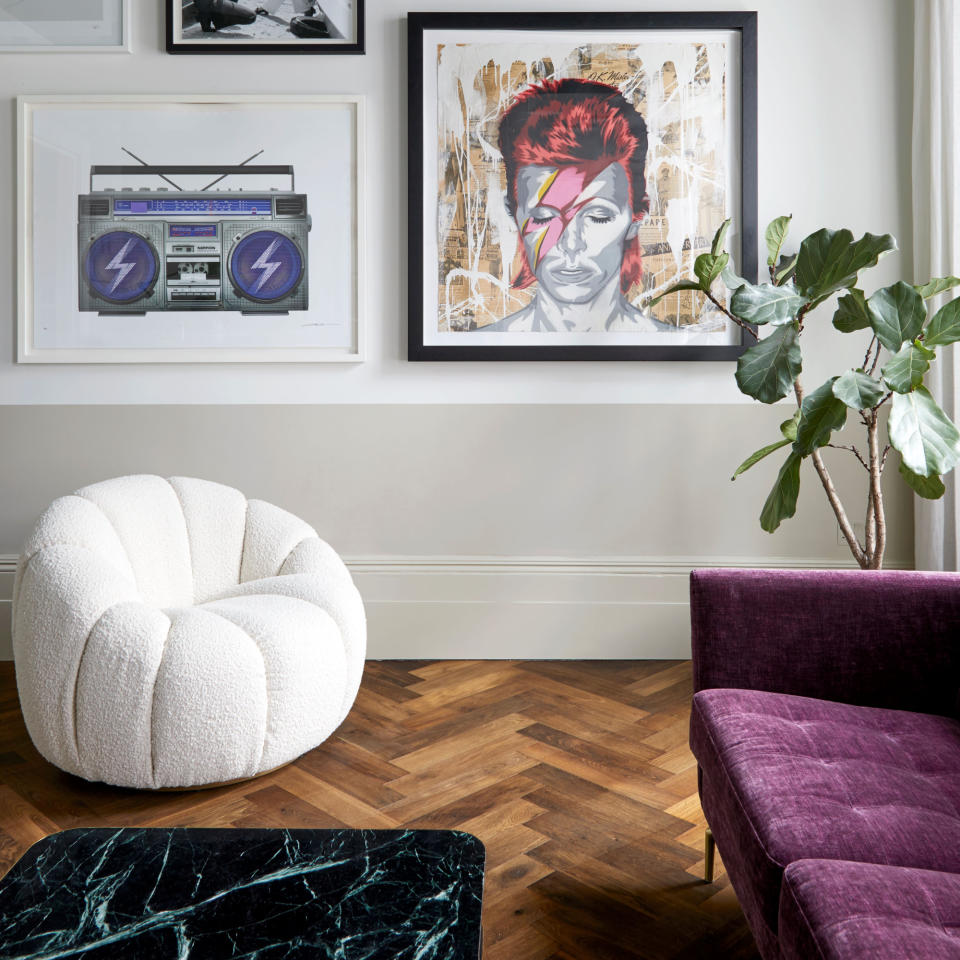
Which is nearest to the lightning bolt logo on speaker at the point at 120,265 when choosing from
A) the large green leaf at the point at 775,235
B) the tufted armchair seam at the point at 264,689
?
the tufted armchair seam at the point at 264,689

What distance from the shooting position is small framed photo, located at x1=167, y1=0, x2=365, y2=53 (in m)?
2.82

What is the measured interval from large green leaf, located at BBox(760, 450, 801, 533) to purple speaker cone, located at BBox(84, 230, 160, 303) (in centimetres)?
218

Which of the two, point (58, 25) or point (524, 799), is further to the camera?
point (58, 25)

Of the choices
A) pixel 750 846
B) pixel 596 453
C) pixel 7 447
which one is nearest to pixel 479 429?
pixel 596 453

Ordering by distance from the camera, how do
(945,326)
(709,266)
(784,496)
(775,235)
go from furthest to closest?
(775,235)
(709,266)
(784,496)
(945,326)

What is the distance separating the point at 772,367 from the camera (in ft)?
7.50

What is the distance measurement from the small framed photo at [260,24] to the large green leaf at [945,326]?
2.05 meters

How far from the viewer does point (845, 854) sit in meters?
1.07

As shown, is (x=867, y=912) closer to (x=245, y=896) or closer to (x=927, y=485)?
(x=245, y=896)

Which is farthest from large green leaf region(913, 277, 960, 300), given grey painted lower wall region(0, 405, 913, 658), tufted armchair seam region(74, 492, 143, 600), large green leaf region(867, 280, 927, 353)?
tufted armchair seam region(74, 492, 143, 600)

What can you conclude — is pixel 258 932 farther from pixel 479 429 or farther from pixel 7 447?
pixel 7 447

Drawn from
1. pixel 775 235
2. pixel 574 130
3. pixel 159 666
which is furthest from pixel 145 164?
pixel 775 235

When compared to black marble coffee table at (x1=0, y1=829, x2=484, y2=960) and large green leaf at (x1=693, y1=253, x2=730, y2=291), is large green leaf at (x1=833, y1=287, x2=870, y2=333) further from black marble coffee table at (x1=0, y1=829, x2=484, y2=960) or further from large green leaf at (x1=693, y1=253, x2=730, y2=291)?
black marble coffee table at (x1=0, y1=829, x2=484, y2=960)

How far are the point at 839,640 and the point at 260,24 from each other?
2.69 meters
